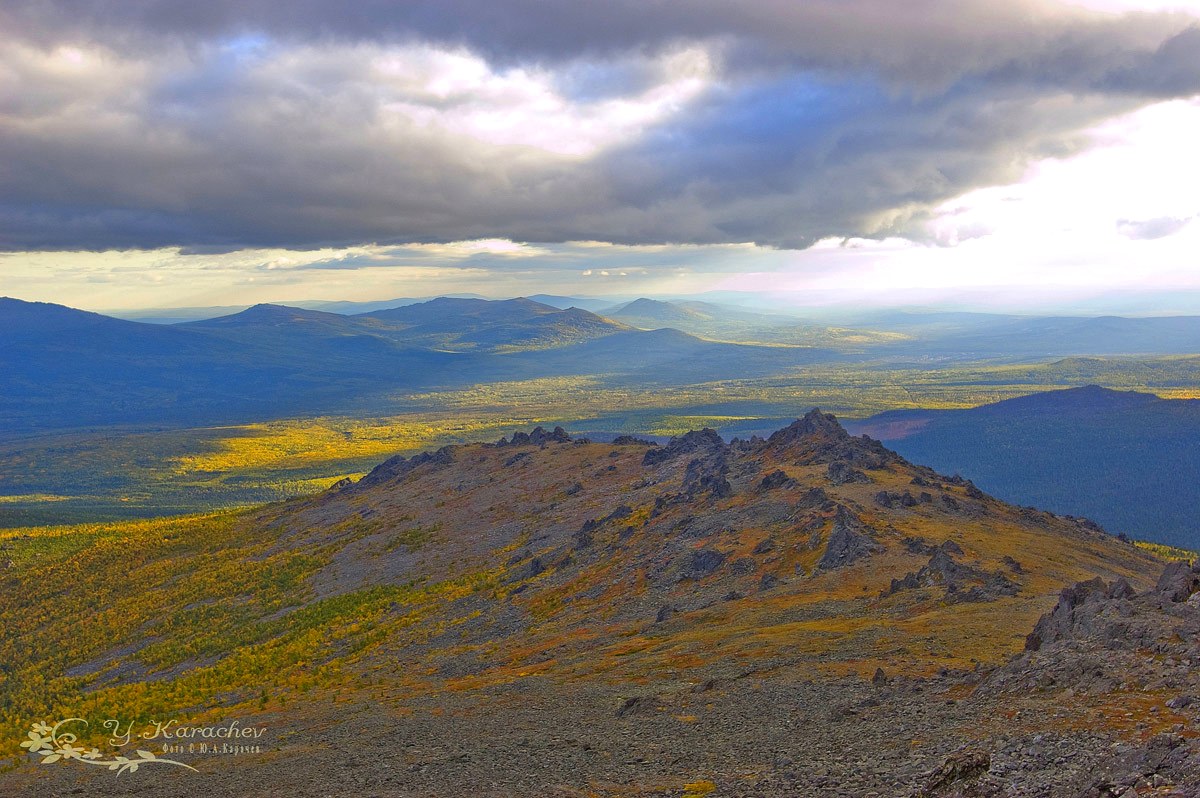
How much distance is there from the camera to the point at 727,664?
48.2 meters

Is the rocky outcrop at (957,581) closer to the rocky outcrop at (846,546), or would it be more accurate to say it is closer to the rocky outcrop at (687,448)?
the rocky outcrop at (846,546)

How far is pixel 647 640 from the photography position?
200ft

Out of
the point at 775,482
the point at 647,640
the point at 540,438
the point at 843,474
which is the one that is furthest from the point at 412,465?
the point at 647,640

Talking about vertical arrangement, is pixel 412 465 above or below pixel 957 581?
below

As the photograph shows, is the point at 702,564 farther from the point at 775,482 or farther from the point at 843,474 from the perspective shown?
the point at 843,474

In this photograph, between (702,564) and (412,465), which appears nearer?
(702,564)

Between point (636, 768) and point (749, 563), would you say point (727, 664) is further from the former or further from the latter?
point (749, 563)

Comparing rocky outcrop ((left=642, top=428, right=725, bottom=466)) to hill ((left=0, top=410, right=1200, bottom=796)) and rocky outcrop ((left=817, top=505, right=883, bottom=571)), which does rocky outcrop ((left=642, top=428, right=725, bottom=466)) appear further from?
rocky outcrop ((left=817, top=505, right=883, bottom=571))

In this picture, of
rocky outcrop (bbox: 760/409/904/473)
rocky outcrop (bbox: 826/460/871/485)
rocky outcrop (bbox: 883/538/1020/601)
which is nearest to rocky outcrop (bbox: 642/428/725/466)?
rocky outcrop (bbox: 760/409/904/473)

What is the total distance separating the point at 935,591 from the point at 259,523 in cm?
16325

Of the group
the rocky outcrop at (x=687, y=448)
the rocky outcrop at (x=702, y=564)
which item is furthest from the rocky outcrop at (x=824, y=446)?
the rocky outcrop at (x=702, y=564)

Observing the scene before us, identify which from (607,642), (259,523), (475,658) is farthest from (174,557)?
(607,642)

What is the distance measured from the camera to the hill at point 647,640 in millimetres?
31312

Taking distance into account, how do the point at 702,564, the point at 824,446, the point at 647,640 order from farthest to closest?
1. the point at 824,446
2. the point at 702,564
3. the point at 647,640
